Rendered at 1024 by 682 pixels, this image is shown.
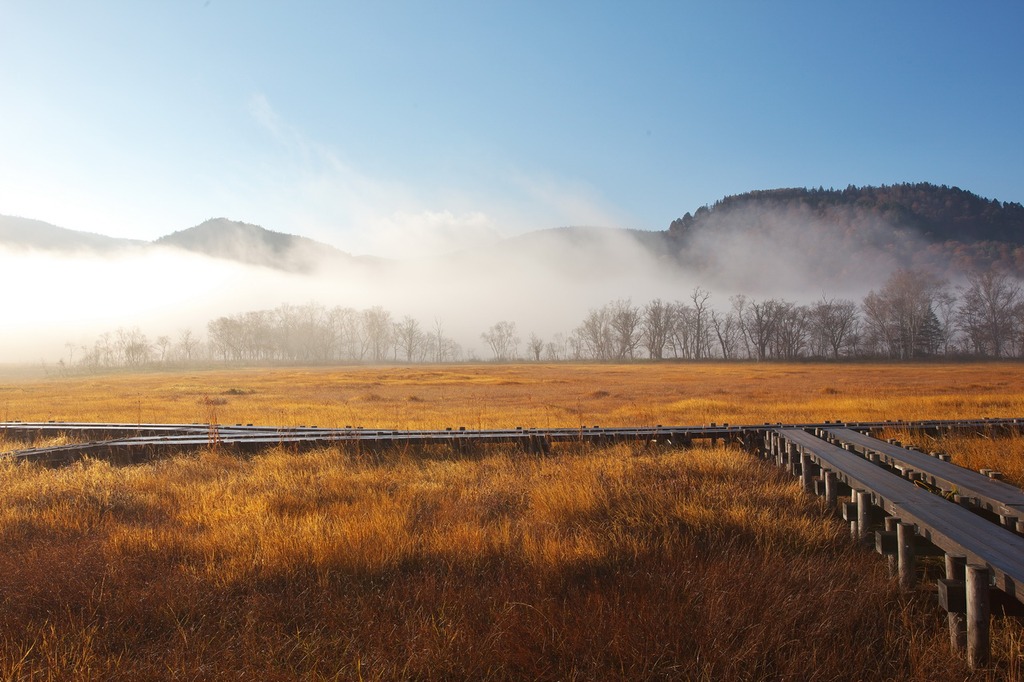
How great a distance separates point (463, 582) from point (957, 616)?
3263mm

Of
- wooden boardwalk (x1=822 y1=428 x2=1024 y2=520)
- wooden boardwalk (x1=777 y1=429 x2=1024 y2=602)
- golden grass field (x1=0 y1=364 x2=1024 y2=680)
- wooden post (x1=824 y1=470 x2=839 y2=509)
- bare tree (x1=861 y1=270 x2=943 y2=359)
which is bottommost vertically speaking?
golden grass field (x1=0 y1=364 x2=1024 y2=680)

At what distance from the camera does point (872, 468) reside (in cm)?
630

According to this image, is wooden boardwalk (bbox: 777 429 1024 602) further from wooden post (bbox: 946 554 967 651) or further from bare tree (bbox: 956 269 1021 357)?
bare tree (bbox: 956 269 1021 357)

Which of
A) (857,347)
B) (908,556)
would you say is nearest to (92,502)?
(908,556)

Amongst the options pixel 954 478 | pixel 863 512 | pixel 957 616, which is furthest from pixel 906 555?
pixel 954 478

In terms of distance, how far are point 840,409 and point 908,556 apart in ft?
53.1

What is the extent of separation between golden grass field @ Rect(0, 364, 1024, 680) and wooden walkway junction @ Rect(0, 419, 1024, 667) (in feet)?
1.04

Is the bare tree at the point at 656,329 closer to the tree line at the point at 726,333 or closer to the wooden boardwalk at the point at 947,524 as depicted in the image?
the tree line at the point at 726,333

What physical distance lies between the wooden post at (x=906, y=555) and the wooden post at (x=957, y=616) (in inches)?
22.3

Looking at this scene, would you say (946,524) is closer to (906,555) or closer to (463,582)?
(906,555)

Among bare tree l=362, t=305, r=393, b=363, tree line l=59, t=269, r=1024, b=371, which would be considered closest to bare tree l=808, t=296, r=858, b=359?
tree line l=59, t=269, r=1024, b=371

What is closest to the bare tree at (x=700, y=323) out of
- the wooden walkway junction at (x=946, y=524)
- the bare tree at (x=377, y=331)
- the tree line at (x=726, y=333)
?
the tree line at (x=726, y=333)

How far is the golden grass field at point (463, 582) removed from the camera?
3391 mm

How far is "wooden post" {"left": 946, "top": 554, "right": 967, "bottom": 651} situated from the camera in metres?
3.44
